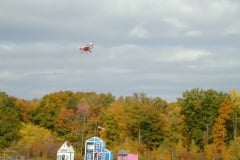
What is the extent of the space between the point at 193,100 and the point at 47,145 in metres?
19.0

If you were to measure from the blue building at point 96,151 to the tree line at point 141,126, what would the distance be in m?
13.6

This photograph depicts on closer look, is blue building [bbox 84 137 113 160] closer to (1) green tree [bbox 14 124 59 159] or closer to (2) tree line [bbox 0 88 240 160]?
(2) tree line [bbox 0 88 240 160]

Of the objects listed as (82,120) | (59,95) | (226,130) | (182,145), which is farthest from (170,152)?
(59,95)

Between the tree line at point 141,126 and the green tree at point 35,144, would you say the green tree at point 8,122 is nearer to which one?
the tree line at point 141,126

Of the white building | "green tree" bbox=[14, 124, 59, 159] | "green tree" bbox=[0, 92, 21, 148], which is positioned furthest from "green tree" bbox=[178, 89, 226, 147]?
the white building

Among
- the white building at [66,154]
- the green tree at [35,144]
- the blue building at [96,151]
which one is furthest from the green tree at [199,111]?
the white building at [66,154]

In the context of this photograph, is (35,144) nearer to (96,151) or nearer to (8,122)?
(8,122)

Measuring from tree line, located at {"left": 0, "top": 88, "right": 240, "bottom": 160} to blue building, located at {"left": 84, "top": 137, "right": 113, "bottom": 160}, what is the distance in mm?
13634

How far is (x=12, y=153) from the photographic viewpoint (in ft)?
221

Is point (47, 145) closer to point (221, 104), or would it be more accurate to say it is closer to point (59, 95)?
point (221, 104)

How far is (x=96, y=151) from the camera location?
4156 cm

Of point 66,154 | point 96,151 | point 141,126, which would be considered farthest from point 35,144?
point 96,151

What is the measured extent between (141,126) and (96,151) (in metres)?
29.4

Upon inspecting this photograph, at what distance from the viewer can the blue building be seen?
1636 inches
